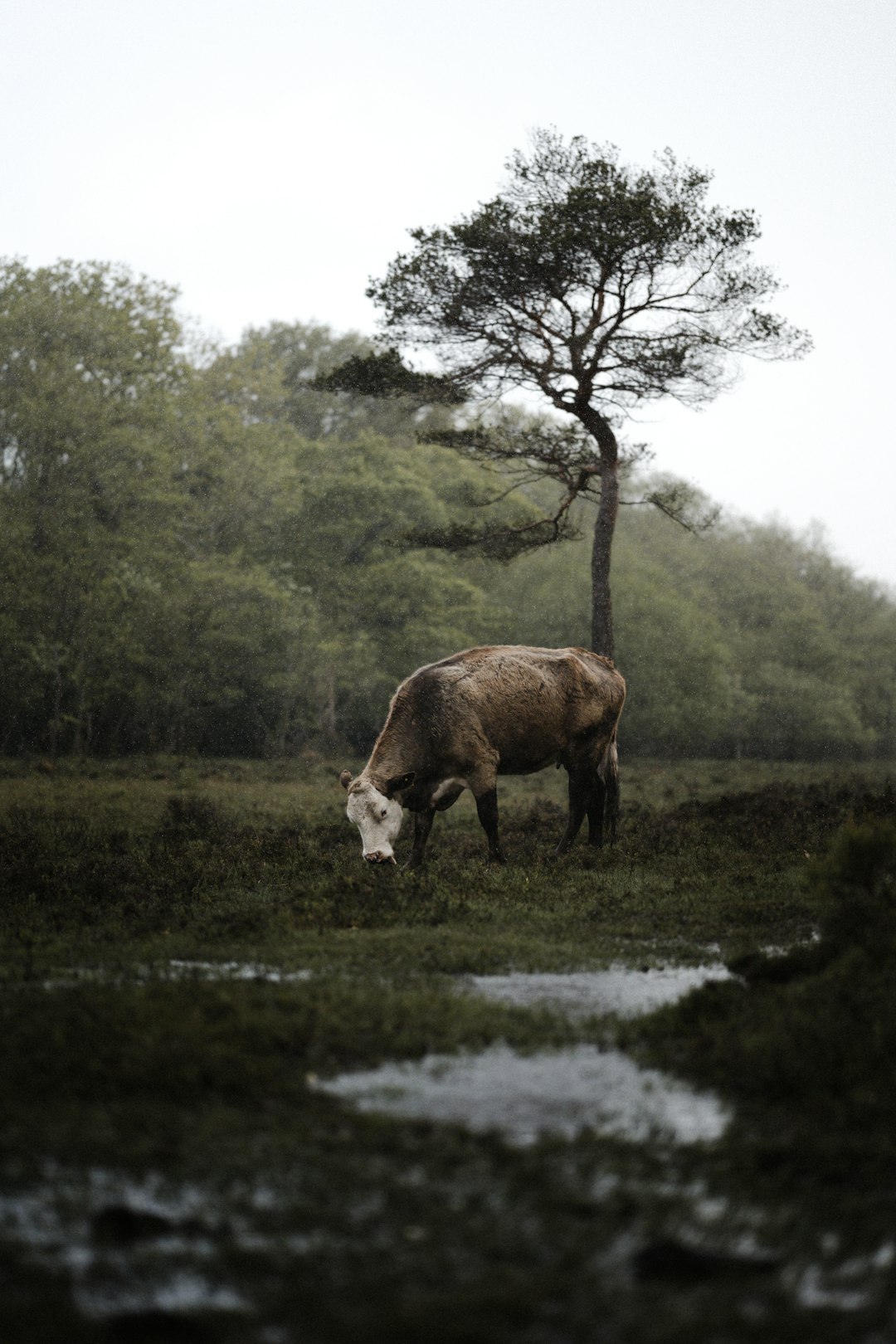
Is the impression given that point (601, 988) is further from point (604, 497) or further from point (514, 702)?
point (604, 497)

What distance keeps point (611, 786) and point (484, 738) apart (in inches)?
147

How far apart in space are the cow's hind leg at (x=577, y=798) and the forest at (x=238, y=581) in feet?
32.7

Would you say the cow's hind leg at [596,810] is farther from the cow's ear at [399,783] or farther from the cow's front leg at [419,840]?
the cow's ear at [399,783]

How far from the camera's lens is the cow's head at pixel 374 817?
14734 mm

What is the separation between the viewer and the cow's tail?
18453 millimetres

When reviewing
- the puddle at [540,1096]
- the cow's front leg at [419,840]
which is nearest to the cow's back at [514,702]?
the cow's front leg at [419,840]

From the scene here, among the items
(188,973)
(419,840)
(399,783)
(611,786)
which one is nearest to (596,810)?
(611,786)

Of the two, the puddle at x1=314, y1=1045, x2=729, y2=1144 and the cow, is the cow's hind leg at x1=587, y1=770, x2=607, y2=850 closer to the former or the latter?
the cow

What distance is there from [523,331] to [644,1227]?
21405 mm

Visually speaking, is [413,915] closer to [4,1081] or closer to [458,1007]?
[458,1007]

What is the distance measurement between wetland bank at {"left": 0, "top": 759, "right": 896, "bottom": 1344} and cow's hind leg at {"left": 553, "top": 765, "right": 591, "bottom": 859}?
4.43 meters

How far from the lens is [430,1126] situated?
5.57 metres

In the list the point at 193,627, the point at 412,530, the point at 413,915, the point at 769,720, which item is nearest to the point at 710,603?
the point at 769,720

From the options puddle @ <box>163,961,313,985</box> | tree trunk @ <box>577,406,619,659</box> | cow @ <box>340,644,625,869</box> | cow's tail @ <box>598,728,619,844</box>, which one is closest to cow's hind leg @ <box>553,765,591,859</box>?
cow @ <box>340,644,625,869</box>
